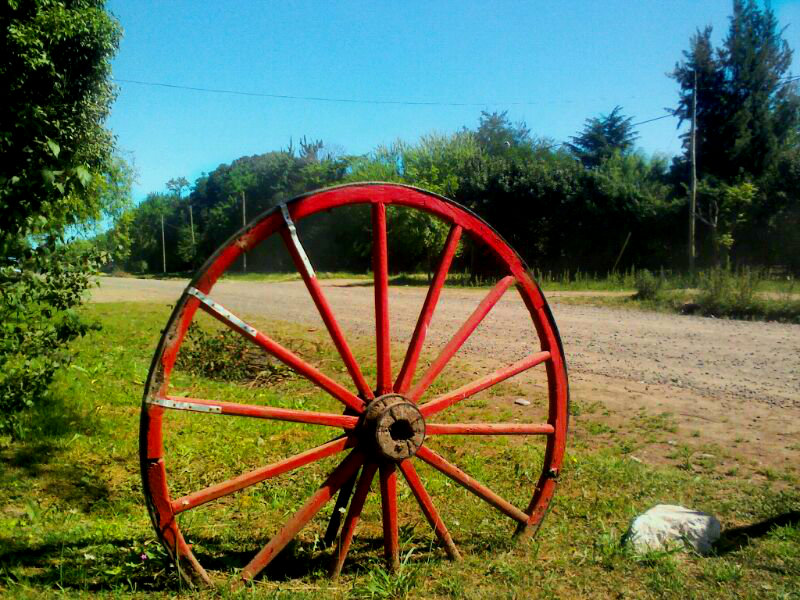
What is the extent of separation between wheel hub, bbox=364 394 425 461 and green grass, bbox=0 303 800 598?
0.58m

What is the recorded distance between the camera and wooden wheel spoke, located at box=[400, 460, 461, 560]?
3.23 m

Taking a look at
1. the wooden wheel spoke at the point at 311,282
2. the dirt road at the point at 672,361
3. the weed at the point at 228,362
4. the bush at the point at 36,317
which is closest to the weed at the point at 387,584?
the wooden wheel spoke at the point at 311,282

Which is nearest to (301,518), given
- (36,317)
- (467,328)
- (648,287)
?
(467,328)

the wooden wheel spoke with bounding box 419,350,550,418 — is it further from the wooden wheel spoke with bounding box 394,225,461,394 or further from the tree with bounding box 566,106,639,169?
the tree with bounding box 566,106,639,169

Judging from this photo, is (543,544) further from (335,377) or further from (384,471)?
(335,377)

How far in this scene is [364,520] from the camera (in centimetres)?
425

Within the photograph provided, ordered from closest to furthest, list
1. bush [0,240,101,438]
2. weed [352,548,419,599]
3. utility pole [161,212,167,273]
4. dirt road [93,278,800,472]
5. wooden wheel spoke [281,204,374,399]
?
wooden wheel spoke [281,204,374,399], weed [352,548,419,599], bush [0,240,101,438], dirt road [93,278,800,472], utility pole [161,212,167,273]

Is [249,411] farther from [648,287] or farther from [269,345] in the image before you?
[648,287]

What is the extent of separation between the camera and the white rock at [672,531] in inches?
141

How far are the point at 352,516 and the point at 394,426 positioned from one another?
46 cm

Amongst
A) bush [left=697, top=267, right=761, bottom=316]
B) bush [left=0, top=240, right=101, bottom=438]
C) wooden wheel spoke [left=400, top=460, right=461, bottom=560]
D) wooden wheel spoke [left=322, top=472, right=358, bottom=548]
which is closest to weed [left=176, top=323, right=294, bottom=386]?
bush [left=0, top=240, right=101, bottom=438]

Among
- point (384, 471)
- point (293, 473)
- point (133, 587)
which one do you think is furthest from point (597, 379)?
point (133, 587)

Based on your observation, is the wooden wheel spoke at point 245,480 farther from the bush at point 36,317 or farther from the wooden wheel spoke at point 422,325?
the bush at point 36,317

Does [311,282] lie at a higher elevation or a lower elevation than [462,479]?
higher
